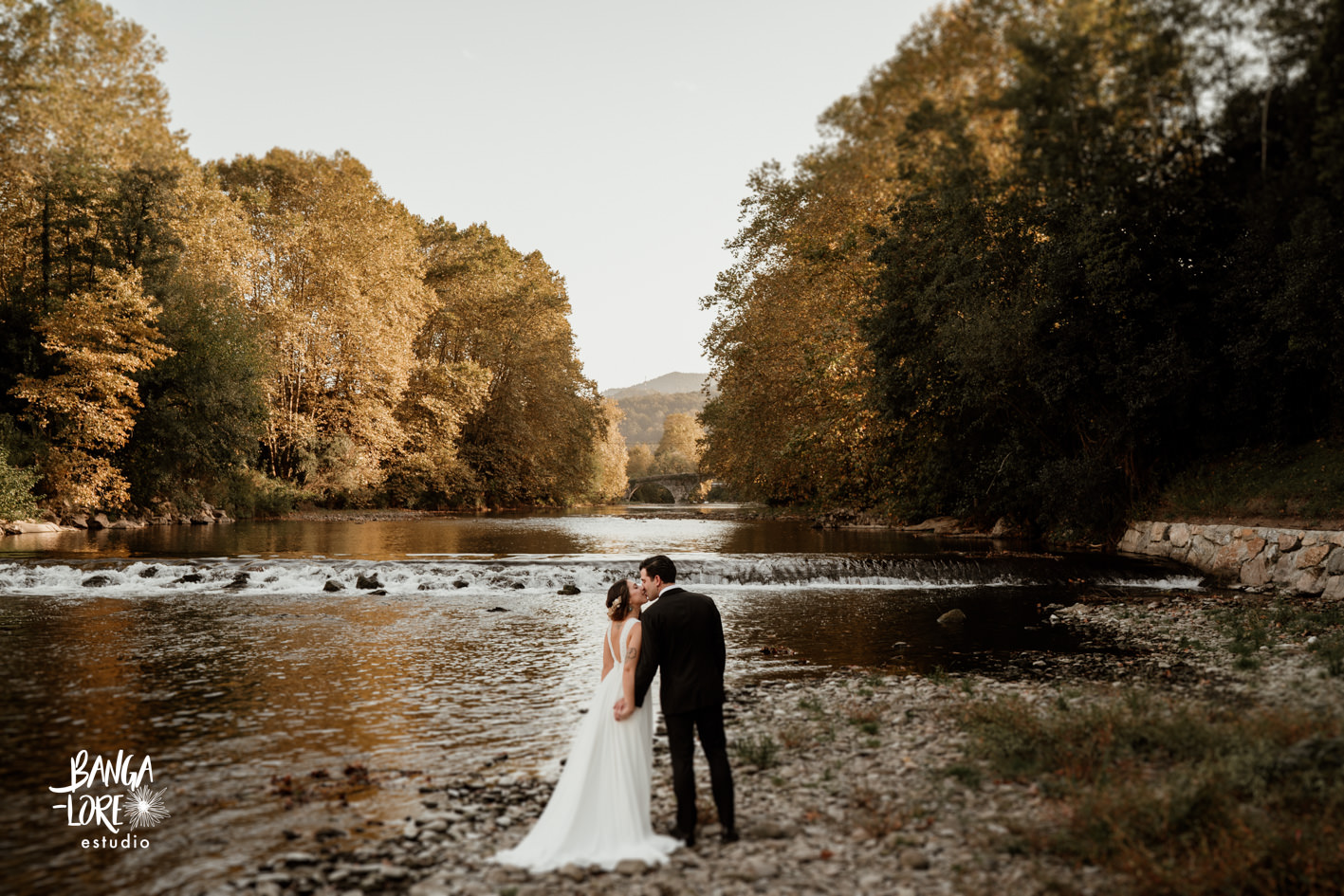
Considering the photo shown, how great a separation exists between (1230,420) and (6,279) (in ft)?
126

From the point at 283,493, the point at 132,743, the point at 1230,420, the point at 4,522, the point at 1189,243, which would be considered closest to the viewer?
the point at 132,743

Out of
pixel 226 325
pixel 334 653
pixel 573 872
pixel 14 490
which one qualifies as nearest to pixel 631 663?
pixel 573 872

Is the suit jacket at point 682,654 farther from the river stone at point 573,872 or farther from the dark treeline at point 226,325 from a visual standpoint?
the dark treeline at point 226,325

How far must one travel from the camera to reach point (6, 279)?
2967 centimetres

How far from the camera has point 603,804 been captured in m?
5.68

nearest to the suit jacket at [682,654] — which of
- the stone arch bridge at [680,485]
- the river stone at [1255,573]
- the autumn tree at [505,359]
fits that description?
the river stone at [1255,573]

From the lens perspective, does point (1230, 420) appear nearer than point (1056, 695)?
No

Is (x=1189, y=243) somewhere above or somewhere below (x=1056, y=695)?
above

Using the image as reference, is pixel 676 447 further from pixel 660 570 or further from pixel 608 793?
pixel 608 793

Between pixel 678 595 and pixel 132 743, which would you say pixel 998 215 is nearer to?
pixel 678 595

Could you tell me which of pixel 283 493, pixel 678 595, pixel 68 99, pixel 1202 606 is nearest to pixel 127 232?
pixel 68 99

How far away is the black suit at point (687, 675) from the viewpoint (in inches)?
229

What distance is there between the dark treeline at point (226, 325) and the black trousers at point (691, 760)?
79.1 feet

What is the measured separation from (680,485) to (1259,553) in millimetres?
78764
